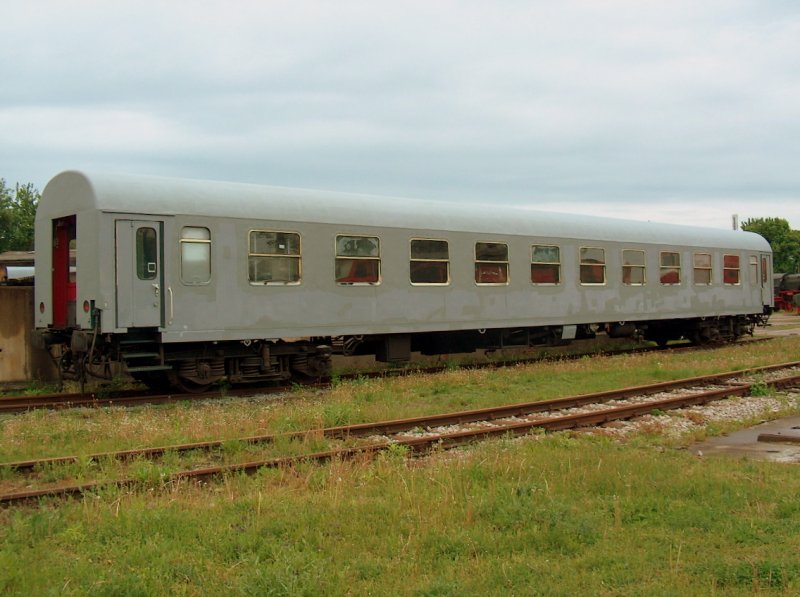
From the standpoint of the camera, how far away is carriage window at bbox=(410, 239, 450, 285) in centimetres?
1534

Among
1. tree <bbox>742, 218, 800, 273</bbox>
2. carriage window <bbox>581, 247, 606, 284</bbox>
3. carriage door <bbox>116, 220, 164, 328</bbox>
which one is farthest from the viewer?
tree <bbox>742, 218, 800, 273</bbox>

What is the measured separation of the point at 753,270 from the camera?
2469cm

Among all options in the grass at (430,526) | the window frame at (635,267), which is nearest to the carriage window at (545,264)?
the window frame at (635,267)

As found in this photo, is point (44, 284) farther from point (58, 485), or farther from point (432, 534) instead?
A: point (432, 534)

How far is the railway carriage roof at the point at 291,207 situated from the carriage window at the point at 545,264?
1.01ft

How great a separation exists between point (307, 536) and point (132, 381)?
9.78 m

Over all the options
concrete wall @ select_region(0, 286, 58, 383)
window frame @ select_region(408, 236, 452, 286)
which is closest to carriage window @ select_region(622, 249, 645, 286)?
window frame @ select_region(408, 236, 452, 286)

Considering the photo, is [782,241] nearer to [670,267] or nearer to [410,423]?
[670,267]

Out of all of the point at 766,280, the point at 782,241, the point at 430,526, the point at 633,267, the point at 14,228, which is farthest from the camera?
the point at 782,241

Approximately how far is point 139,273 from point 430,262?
574cm

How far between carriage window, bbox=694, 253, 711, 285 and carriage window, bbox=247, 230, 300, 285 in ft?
42.9

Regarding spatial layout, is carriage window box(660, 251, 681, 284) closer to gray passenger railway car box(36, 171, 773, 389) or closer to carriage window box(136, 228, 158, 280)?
gray passenger railway car box(36, 171, 773, 389)

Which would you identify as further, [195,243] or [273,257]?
[273,257]

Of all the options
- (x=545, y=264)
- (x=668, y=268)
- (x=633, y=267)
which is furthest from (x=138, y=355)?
(x=668, y=268)
